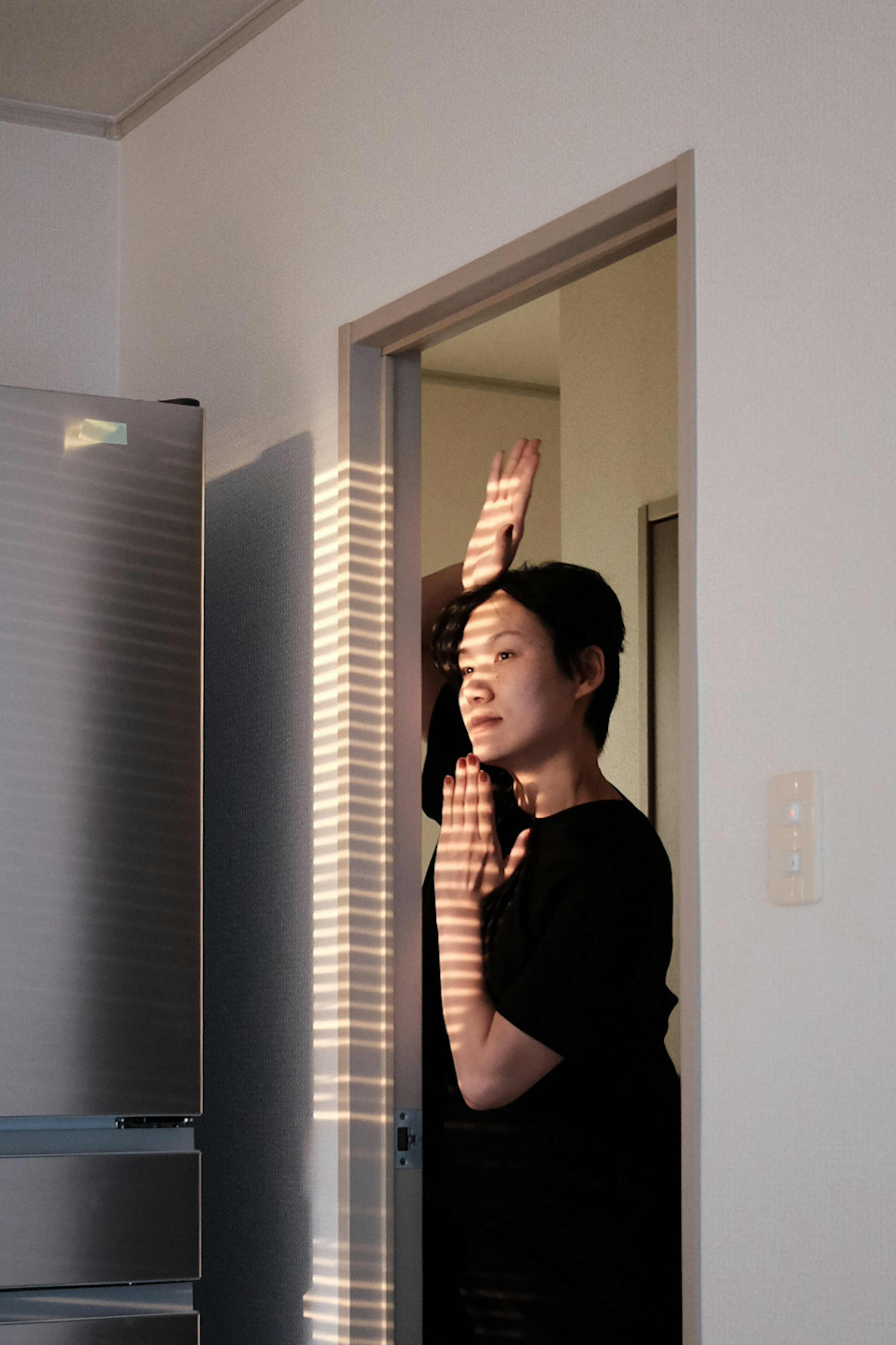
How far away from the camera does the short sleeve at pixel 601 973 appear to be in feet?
7.00

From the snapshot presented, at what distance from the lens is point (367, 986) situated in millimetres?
2486

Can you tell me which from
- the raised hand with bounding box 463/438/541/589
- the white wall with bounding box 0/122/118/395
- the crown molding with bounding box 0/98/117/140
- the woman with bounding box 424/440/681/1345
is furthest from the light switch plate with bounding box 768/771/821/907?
the crown molding with bounding box 0/98/117/140

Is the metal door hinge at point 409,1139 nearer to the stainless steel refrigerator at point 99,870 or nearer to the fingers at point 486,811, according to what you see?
the stainless steel refrigerator at point 99,870

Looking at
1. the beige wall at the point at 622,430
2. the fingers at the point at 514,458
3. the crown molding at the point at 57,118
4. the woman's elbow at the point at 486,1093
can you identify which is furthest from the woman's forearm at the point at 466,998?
the crown molding at the point at 57,118

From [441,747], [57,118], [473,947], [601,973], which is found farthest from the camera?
[57,118]

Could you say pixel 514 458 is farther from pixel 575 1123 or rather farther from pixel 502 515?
pixel 575 1123

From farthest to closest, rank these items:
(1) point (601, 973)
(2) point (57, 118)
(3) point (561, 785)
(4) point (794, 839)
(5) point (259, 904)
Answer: (2) point (57, 118) → (5) point (259, 904) → (3) point (561, 785) → (1) point (601, 973) → (4) point (794, 839)

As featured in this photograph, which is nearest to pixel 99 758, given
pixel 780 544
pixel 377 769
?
pixel 377 769

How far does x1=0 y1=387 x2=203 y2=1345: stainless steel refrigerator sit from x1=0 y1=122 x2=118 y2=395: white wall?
2.87 ft

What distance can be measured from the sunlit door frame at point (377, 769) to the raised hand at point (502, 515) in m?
0.16

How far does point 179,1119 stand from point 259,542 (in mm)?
941

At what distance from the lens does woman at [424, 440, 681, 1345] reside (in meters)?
2.13

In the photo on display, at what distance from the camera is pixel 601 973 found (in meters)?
2.18

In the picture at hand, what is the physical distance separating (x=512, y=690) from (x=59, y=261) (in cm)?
149
